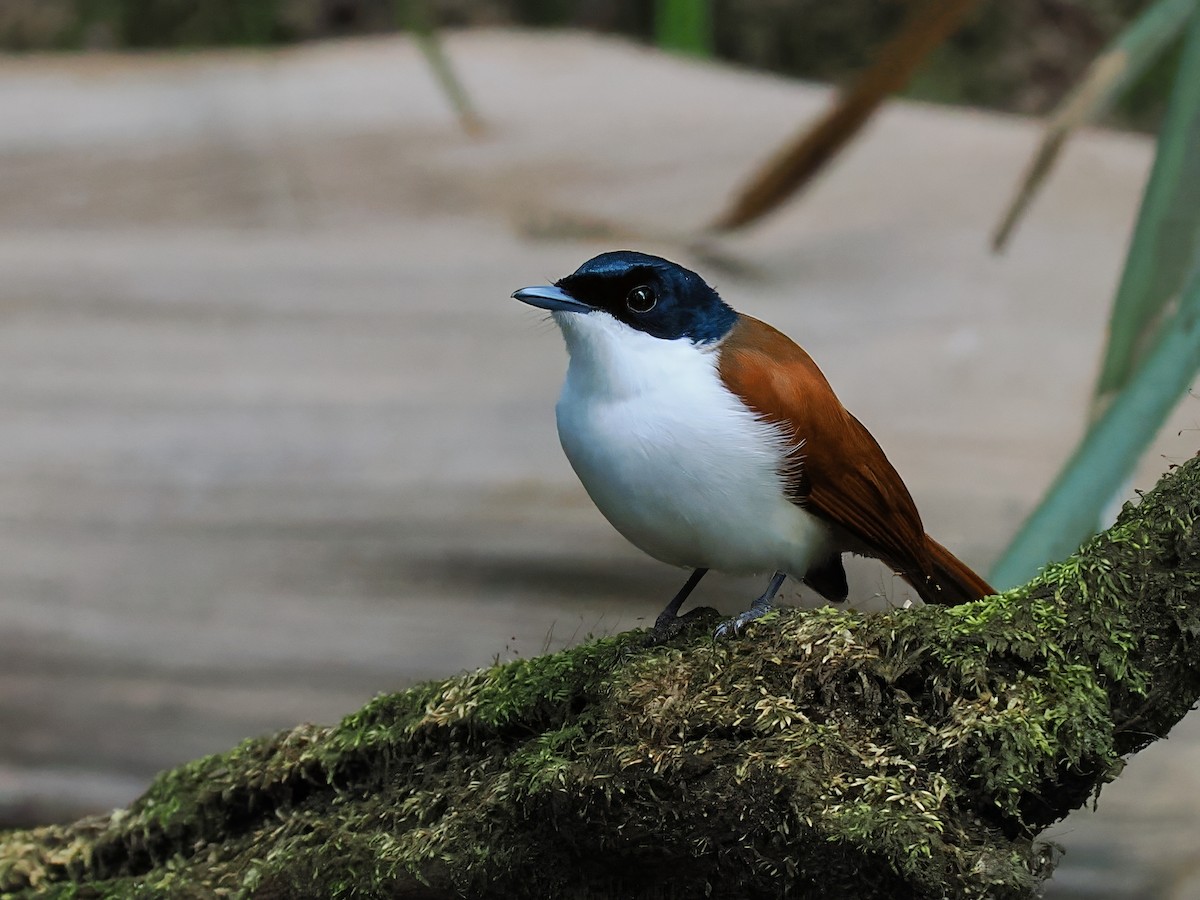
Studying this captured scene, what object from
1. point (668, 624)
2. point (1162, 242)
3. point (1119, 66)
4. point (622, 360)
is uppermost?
point (1119, 66)

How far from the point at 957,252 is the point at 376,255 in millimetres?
2567

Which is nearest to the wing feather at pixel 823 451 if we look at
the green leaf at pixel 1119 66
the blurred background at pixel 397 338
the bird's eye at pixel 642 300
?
the bird's eye at pixel 642 300

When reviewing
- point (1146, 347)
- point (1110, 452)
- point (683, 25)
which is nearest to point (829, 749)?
point (1110, 452)

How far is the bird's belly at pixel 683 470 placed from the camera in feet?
6.48

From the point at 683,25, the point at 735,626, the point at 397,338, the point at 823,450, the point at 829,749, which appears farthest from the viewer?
the point at 683,25

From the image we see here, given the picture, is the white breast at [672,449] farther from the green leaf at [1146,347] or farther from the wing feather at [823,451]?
the green leaf at [1146,347]

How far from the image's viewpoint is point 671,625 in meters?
2.16

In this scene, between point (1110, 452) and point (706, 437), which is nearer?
point (706, 437)

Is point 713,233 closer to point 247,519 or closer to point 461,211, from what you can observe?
point 461,211

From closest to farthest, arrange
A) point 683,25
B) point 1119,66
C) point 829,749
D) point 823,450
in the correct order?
point 829,749, point 823,450, point 1119,66, point 683,25

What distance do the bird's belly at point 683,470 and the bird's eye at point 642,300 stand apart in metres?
0.16

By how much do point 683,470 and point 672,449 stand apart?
36mm

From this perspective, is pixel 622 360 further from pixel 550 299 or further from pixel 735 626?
pixel 735 626

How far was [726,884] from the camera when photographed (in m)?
1.77
